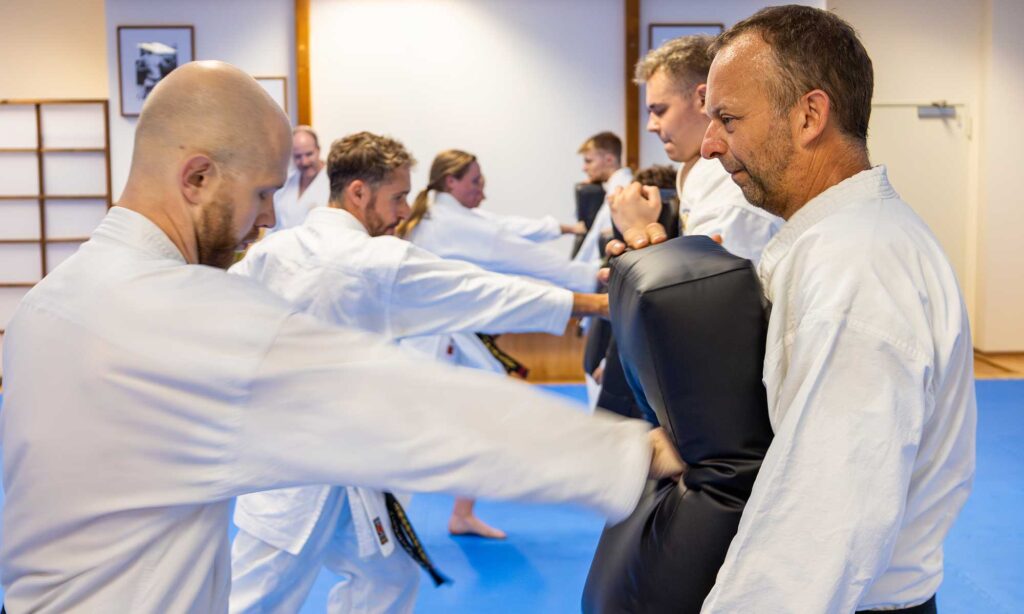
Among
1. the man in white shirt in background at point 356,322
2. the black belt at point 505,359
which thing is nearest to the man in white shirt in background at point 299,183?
the black belt at point 505,359

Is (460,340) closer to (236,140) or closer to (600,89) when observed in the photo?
(236,140)

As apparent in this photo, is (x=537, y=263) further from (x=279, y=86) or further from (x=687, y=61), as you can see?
(x=279, y=86)

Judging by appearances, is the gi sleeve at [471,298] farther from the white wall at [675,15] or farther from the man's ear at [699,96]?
the white wall at [675,15]

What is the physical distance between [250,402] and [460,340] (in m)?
2.70

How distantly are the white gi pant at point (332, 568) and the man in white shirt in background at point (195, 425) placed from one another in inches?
49.0

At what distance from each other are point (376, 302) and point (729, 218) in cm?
90

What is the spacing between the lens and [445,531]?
3.97m

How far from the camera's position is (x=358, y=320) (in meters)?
2.47

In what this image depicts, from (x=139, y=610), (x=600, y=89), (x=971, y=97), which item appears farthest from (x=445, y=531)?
Answer: (x=971, y=97)

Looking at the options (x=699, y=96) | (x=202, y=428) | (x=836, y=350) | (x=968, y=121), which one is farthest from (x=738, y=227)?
(x=968, y=121)

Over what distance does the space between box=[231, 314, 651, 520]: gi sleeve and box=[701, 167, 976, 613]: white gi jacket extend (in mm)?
169

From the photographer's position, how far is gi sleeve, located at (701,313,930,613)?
109 cm

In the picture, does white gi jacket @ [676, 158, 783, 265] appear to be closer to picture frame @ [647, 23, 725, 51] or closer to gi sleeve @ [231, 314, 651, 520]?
gi sleeve @ [231, 314, 651, 520]

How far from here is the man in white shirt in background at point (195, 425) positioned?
3.54 feet
